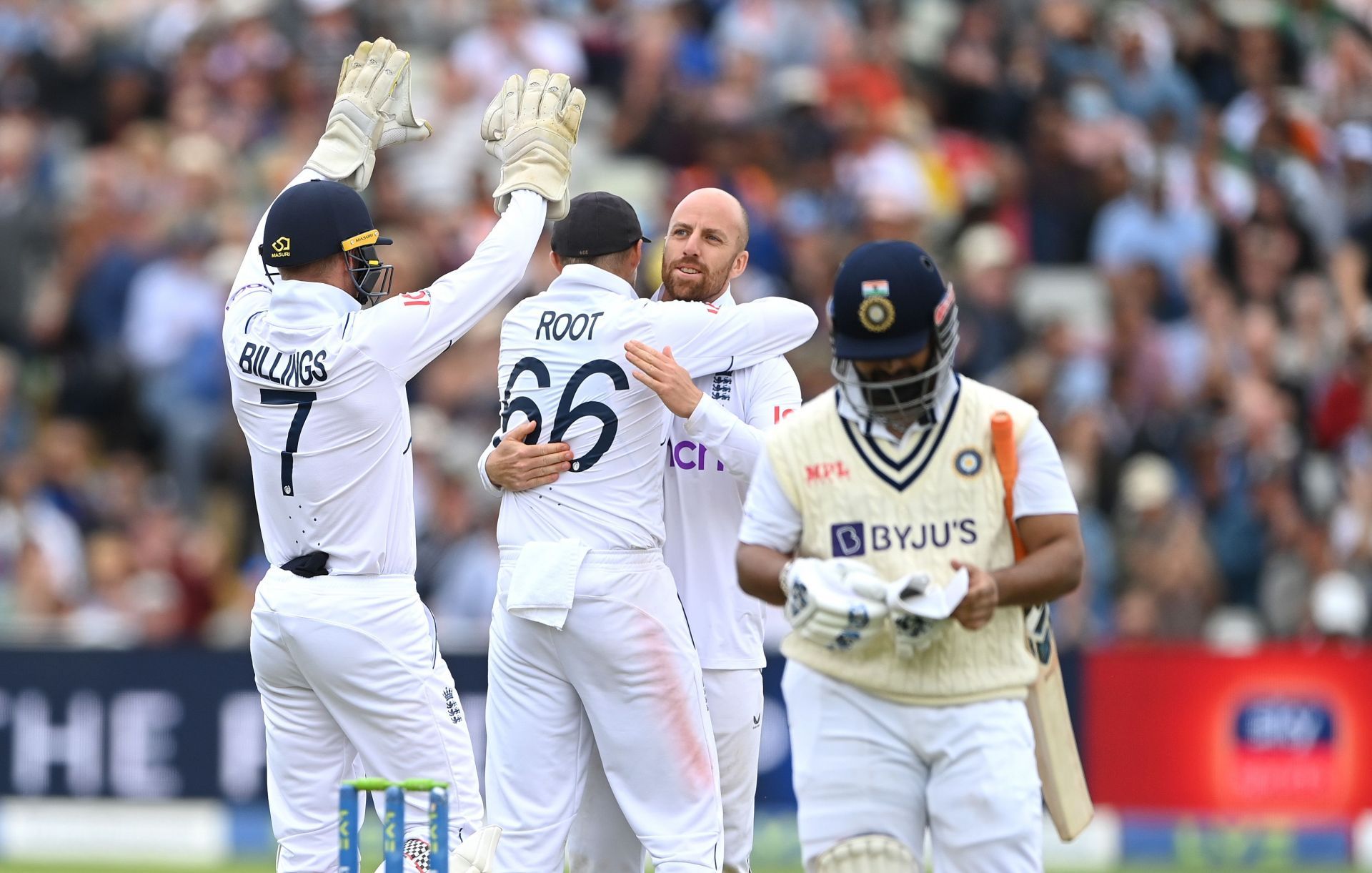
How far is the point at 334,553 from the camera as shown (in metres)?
7.21

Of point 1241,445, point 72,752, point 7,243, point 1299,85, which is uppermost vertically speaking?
point 1299,85

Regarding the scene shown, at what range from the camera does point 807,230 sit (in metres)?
15.6

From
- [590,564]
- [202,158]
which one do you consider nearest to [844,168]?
[202,158]

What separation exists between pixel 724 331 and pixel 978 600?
1891 millimetres

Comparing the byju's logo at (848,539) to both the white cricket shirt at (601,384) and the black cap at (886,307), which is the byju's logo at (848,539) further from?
the white cricket shirt at (601,384)

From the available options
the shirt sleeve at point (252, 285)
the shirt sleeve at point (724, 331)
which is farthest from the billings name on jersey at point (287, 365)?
the shirt sleeve at point (724, 331)

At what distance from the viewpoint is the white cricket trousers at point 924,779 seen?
18.6 ft

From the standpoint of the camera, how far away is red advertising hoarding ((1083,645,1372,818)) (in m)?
12.6

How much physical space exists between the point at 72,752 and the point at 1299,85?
11.0m

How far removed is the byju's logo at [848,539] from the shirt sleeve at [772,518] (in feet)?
0.46

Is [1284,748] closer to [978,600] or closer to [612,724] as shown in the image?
[612,724]

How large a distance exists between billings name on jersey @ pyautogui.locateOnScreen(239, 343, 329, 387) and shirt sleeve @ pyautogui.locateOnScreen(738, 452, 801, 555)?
1803 mm

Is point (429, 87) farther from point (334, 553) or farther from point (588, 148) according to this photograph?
point (334, 553)

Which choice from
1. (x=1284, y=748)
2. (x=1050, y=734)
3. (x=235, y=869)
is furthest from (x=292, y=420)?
(x=1284, y=748)
